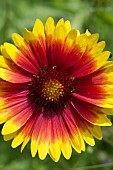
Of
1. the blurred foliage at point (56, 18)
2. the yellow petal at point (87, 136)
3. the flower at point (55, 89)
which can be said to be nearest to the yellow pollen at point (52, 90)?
the flower at point (55, 89)

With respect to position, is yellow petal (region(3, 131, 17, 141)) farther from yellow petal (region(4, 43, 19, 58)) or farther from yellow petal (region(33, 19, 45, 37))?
yellow petal (region(33, 19, 45, 37))

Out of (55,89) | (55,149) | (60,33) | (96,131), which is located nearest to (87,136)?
(96,131)

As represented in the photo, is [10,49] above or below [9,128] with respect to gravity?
above

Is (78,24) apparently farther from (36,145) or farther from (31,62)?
(36,145)

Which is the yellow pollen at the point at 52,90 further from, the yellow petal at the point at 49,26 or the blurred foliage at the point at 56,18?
the blurred foliage at the point at 56,18

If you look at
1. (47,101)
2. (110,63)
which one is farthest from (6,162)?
(110,63)

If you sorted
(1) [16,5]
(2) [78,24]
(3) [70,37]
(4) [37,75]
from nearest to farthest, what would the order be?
1. (3) [70,37]
2. (4) [37,75]
3. (2) [78,24]
4. (1) [16,5]

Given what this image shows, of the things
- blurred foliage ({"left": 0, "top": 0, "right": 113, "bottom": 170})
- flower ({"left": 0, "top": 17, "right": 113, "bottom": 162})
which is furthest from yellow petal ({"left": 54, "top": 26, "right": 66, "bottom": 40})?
blurred foliage ({"left": 0, "top": 0, "right": 113, "bottom": 170})

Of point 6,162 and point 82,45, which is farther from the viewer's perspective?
point 6,162

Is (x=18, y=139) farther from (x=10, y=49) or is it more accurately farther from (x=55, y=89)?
(x=10, y=49)
